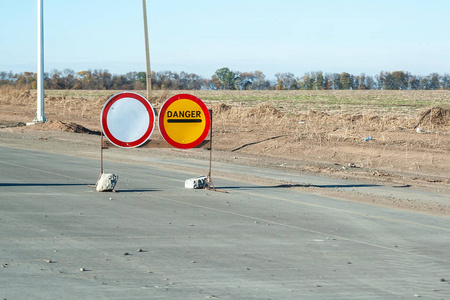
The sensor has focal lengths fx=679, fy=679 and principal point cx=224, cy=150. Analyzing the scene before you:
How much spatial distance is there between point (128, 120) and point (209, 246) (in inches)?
231

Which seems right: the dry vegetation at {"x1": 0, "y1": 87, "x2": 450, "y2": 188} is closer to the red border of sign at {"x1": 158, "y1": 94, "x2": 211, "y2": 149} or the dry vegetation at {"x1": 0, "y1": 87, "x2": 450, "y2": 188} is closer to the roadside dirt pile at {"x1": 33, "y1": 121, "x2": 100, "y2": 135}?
the roadside dirt pile at {"x1": 33, "y1": 121, "x2": 100, "y2": 135}

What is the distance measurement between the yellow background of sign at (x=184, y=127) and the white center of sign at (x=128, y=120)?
50 centimetres

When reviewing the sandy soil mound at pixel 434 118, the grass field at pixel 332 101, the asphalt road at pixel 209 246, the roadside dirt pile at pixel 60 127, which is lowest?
the asphalt road at pixel 209 246

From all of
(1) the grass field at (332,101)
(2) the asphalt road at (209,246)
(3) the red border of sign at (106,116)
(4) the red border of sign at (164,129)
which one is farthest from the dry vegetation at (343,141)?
(1) the grass field at (332,101)

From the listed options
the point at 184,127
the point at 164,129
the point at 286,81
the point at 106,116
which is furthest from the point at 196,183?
the point at 286,81

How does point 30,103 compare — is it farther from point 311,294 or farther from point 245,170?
point 311,294

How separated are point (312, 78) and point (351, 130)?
128 m

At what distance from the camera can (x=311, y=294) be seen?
6492 mm

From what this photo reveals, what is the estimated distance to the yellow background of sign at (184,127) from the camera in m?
14.2

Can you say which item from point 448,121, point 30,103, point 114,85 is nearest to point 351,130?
point 448,121

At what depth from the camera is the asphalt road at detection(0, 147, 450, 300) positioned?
665 centimetres

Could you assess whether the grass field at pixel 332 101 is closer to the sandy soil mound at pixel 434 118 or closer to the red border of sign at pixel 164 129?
the sandy soil mound at pixel 434 118

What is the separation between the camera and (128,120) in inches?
549

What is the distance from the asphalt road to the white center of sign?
1.18m
